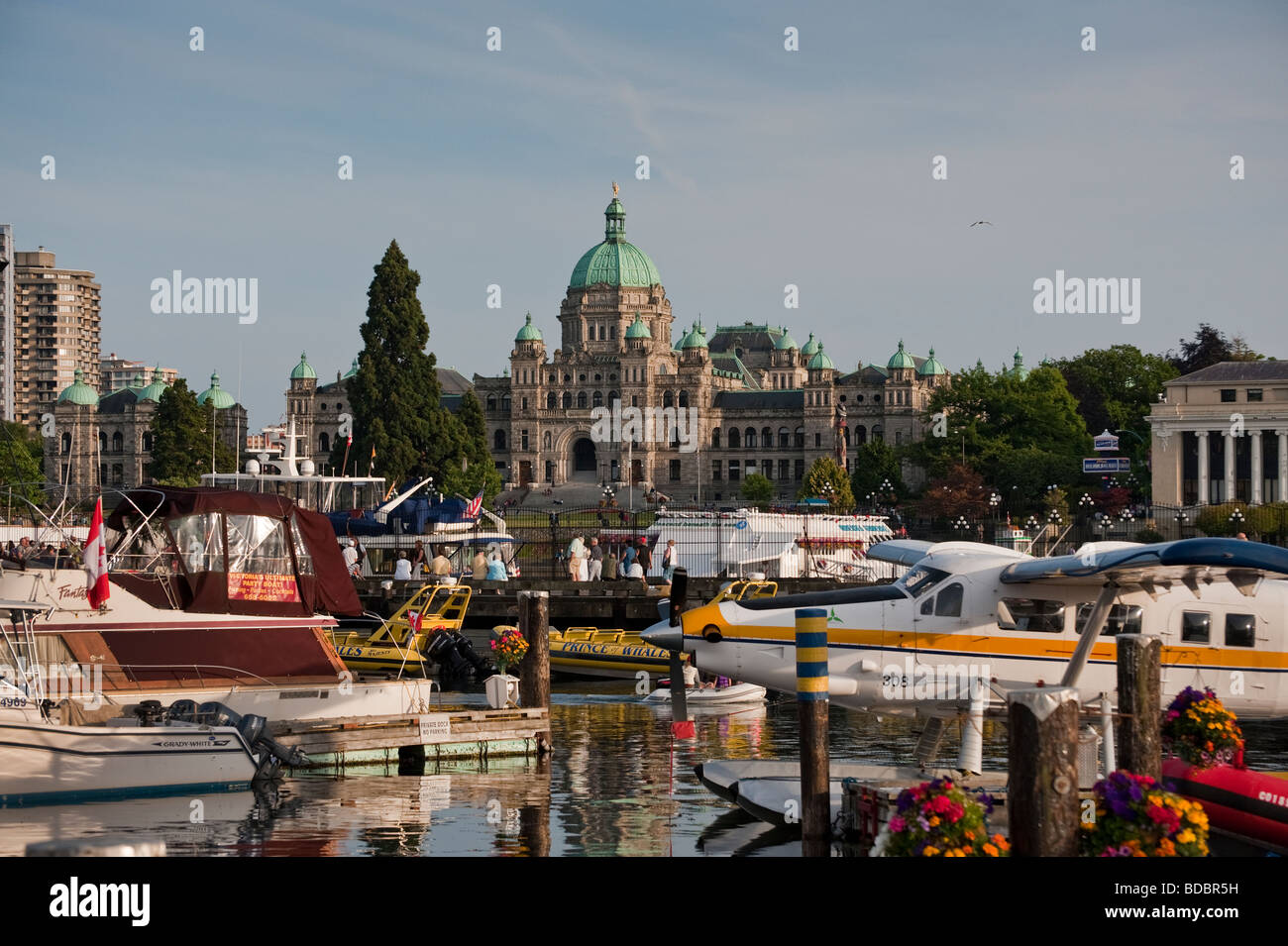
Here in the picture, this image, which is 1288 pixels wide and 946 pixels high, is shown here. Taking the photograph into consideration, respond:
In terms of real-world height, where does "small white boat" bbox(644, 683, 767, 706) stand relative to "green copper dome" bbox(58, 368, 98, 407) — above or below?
below

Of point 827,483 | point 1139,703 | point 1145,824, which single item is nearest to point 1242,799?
point 1139,703

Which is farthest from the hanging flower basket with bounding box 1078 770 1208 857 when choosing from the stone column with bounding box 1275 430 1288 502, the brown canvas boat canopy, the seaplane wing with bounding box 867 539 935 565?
the stone column with bounding box 1275 430 1288 502

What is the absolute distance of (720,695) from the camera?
27203 mm

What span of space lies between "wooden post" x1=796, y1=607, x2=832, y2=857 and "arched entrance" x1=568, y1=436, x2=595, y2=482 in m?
144

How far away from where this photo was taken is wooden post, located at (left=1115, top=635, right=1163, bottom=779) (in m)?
14.1

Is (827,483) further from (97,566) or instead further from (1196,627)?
(1196,627)

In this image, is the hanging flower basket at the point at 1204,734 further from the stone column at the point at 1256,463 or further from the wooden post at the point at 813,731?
the stone column at the point at 1256,463

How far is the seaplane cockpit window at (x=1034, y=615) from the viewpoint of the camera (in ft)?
56.3

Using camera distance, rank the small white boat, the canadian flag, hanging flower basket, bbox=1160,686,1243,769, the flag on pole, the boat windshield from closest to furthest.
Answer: hanging flower basket, bbox=1160,686,1243,769, the boat windshield, the canadian flag, the small white boat, the flag on pole

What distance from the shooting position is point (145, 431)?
160 metres

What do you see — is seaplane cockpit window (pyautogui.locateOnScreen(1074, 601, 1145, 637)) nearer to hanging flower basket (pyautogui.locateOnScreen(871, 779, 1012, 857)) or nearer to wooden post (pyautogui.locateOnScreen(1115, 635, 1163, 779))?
wooden post (pyautogui.locateOnScreen(1115, 635, 1163, 779))

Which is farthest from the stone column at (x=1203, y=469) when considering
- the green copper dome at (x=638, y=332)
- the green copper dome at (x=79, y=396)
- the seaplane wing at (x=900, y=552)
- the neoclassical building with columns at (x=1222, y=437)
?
the green copper dome at (x=79, y=396)

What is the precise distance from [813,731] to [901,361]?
14630 cm
